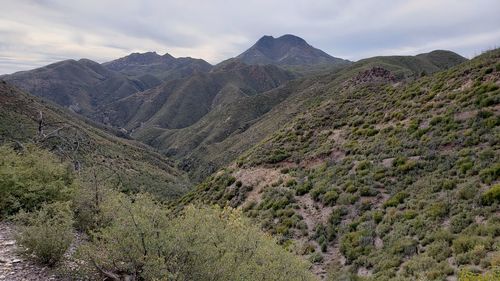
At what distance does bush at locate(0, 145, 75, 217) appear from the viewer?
1161cm

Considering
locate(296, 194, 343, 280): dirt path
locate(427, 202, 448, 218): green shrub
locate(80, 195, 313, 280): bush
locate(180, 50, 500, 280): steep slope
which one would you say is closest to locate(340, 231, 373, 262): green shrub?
locate(180, 50, 500, 280): steep slope

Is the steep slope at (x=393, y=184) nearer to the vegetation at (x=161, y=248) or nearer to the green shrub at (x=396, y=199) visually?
the green shrub at (x=396, y=199)

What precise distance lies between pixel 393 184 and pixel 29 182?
15.8m

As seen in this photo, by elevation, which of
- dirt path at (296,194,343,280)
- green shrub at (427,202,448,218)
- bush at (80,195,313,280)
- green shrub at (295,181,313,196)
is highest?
bush at (80,195,313,280)

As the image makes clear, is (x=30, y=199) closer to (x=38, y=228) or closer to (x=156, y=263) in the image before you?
(x=38, y=228)

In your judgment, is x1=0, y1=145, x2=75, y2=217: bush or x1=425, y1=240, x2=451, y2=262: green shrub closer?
x1=425, y1=240, x2=451, y2=262: green shrub

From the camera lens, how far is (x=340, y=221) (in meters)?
16.7

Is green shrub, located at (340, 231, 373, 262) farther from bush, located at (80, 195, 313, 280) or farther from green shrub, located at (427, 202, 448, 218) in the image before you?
bush, located at (80, 195, 313, 280)

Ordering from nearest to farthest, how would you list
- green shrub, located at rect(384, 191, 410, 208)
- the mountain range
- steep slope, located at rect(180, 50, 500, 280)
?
steep slope, located at rect(180, 50, 500, 280) < the mountain range < green shrub, located at rect(384, 191, 410, 208)

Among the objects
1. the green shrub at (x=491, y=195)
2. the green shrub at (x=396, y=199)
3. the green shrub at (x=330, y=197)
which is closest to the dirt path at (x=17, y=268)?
the green shrub at (x=396, y=199)

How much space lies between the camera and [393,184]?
17.4 m

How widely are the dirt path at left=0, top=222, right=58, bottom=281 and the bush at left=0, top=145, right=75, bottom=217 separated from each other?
8.56ft

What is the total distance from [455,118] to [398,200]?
7.72 m

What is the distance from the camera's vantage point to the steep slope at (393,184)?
11711mm
